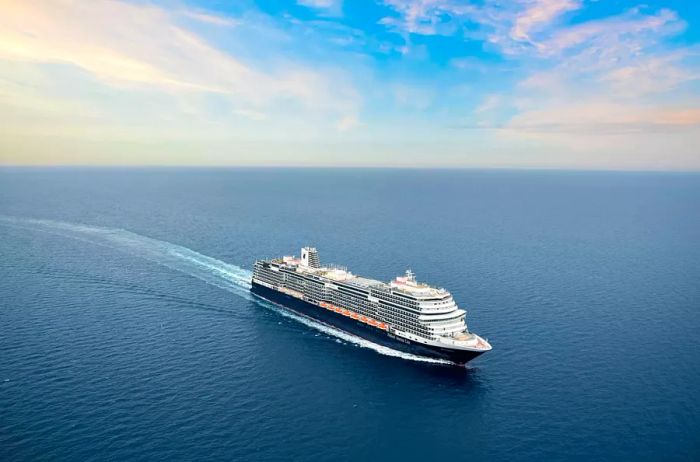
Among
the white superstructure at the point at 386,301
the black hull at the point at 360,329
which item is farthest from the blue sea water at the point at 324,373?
the white superstructure at the point at 386,301

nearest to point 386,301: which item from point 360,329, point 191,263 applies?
point 360,329

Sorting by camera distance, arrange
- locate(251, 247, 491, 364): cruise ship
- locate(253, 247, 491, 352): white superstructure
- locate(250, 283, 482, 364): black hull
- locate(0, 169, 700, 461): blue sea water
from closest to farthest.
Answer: locate(0, 169, 700, 461): blue sea water → locate(250, 283, 482, 364): black hull → locate(251, 247, 491, 364): cruise ship → locate(253, 247, 491, 352): white superstructure

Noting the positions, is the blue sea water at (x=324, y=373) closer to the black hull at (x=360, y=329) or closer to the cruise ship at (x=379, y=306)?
the black hull at (x=360, y=329)

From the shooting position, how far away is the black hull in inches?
3391

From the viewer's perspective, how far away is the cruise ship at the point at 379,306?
88375mm

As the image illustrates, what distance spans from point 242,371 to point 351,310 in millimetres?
30217

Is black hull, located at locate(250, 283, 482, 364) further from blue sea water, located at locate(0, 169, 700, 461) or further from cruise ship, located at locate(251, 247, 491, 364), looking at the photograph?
blue sea water, located at locate(0, 169, 700, 461)

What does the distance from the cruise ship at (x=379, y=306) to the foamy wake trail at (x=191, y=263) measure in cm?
161

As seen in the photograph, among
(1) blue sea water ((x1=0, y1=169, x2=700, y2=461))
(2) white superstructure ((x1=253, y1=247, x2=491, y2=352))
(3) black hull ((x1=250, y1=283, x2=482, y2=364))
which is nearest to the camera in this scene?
(1) blue sea water ((x1=0, y1=169, x2=700, y2=461))

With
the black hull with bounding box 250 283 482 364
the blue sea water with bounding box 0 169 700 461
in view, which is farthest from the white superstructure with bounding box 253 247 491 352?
the blue sea water with bounding box 0 169 700 461

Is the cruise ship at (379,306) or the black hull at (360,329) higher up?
the cruise ship at (379,306)

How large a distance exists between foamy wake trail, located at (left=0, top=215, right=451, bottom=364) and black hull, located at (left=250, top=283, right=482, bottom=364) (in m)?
1.01

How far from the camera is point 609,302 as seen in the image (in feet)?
390

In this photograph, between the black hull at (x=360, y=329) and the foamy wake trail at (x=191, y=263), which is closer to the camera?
the black hull at (x=360, y=329)
